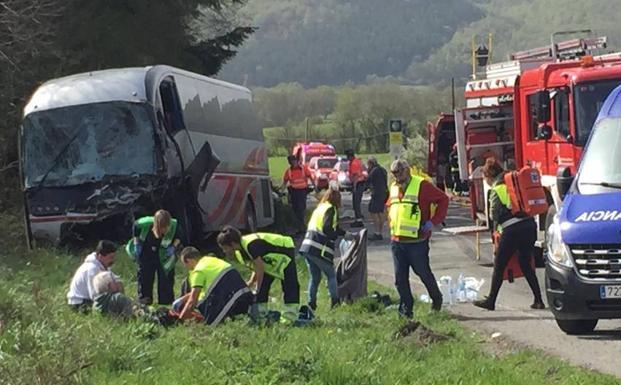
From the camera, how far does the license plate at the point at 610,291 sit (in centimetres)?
968

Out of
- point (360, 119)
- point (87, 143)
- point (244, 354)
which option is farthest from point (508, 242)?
point (360, 119)

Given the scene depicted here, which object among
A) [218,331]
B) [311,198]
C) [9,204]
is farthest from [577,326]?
[311,198]

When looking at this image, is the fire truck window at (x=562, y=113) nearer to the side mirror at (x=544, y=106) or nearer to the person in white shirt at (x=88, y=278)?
the side mirror at (x=544, y=106)

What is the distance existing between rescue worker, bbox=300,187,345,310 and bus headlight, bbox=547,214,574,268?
2.99 meters

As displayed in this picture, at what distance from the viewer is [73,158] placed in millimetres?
19141

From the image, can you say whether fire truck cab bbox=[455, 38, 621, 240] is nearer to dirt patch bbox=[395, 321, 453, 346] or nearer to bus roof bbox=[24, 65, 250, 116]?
dirt patch bbox=[395, 321, 453, 346]

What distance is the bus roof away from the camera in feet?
62.8

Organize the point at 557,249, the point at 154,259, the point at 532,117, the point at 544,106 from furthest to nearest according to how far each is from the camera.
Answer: the point at 532,117 < the point at 544,106 < the point at 154,259 < the point at 557,249

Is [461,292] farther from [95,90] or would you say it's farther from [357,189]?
[357,189]

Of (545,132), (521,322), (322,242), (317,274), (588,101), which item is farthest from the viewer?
(545,132)

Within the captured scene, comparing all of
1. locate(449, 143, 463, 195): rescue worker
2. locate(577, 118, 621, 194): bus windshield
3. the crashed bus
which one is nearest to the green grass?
locate(577, 118, 621, 194): bus windshield

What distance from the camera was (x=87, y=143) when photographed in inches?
755

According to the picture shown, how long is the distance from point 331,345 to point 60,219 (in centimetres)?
1077

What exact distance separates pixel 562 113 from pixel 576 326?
6.27 meters
